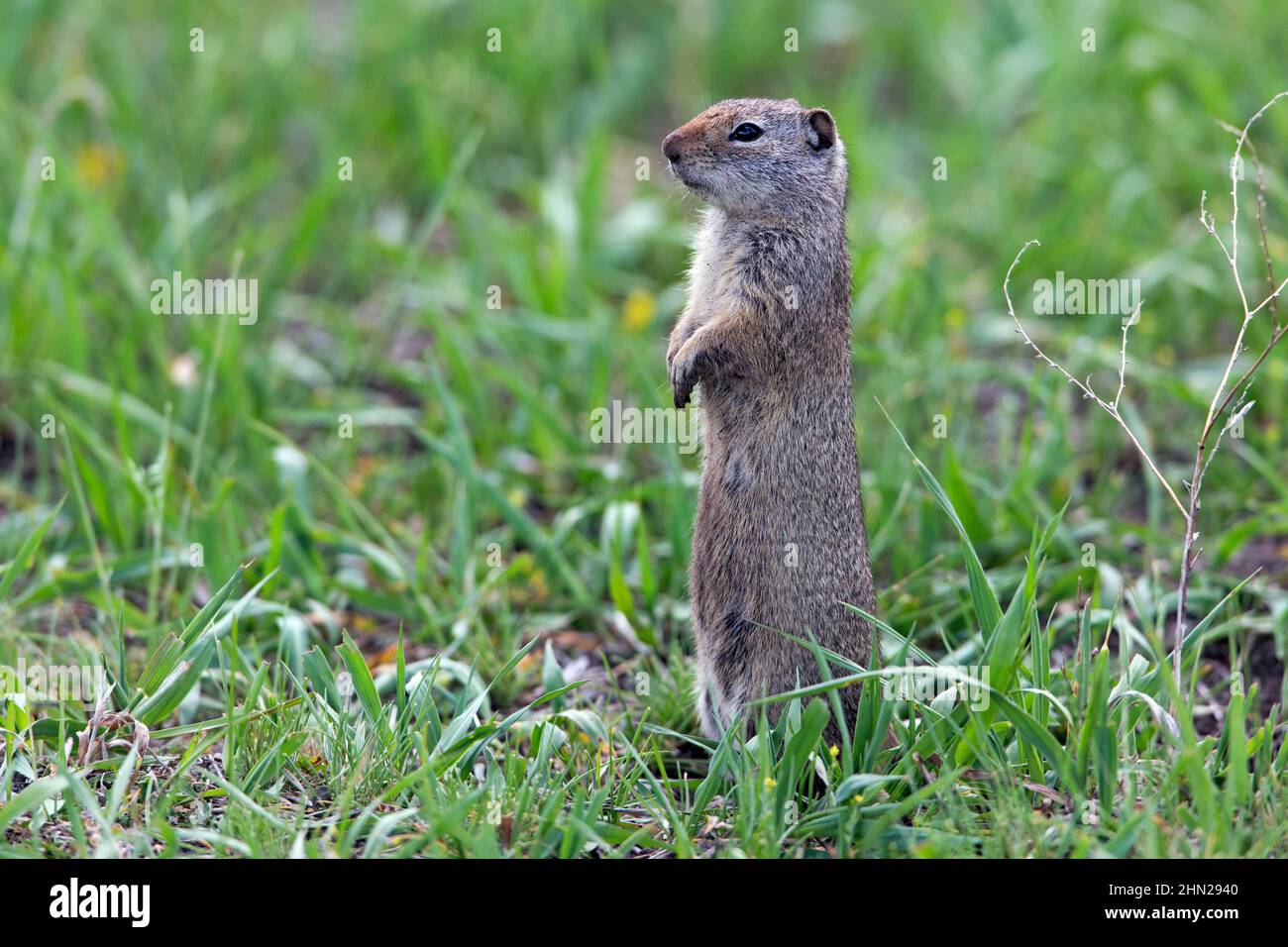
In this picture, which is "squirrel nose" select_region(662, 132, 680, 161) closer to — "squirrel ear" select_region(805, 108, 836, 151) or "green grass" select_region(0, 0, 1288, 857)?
"squirrel ear" select_region(805, 108, 836, 151)

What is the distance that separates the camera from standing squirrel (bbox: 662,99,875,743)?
12.6ft

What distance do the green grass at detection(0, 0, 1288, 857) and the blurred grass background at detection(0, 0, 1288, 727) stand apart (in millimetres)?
26

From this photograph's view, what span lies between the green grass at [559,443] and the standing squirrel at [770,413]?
7.9 inches

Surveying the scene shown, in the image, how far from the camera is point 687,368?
3877 mm

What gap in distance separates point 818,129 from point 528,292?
91.5 inches

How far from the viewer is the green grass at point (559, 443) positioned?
137 inches

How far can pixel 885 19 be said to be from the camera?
8.83 metres

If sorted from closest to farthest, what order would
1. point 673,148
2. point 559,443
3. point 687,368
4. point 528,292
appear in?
1. point 687,368
2. point 673,148
3. point 559,443
4. point 528,292

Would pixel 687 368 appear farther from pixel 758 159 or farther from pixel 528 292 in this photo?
pixel 528 292

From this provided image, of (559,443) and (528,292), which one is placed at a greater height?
(528,292)

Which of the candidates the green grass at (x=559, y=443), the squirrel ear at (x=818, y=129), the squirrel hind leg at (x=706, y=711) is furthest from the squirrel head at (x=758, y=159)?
the squirrel hind leg at (x=706, y=711)

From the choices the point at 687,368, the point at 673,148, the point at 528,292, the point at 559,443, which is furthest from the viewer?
the point at 528,292

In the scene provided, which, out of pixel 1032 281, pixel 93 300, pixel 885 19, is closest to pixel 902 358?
pixel 1032 281

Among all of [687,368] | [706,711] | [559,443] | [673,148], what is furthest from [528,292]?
[706,711]
